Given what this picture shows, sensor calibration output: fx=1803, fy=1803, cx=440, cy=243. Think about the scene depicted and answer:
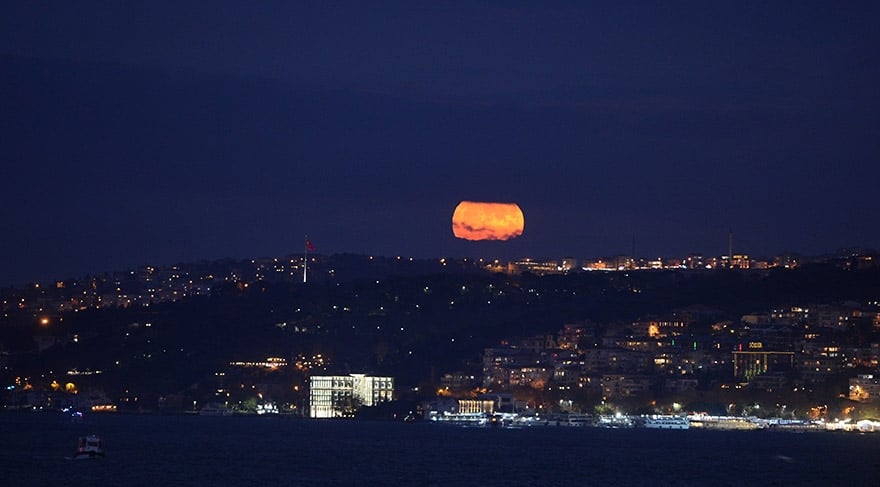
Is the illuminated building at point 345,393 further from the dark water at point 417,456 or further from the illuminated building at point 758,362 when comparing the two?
the illuminated building at point 758,362

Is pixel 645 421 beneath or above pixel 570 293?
beneath

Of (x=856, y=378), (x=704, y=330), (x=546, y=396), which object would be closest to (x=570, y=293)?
(x=704, y=330)

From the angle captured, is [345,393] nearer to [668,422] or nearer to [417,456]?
[668,422]

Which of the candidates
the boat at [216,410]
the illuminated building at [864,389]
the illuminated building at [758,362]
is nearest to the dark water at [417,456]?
the illuminated building at [864,389]

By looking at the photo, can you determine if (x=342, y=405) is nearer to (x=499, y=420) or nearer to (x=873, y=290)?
(x=499, y=420)

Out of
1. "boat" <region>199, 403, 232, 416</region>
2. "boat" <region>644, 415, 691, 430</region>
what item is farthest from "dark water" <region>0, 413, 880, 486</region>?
"boat" <region>199, 403, 232, 416</region>

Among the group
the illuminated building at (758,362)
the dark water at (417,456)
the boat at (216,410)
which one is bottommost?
the dark water at (417,456)
